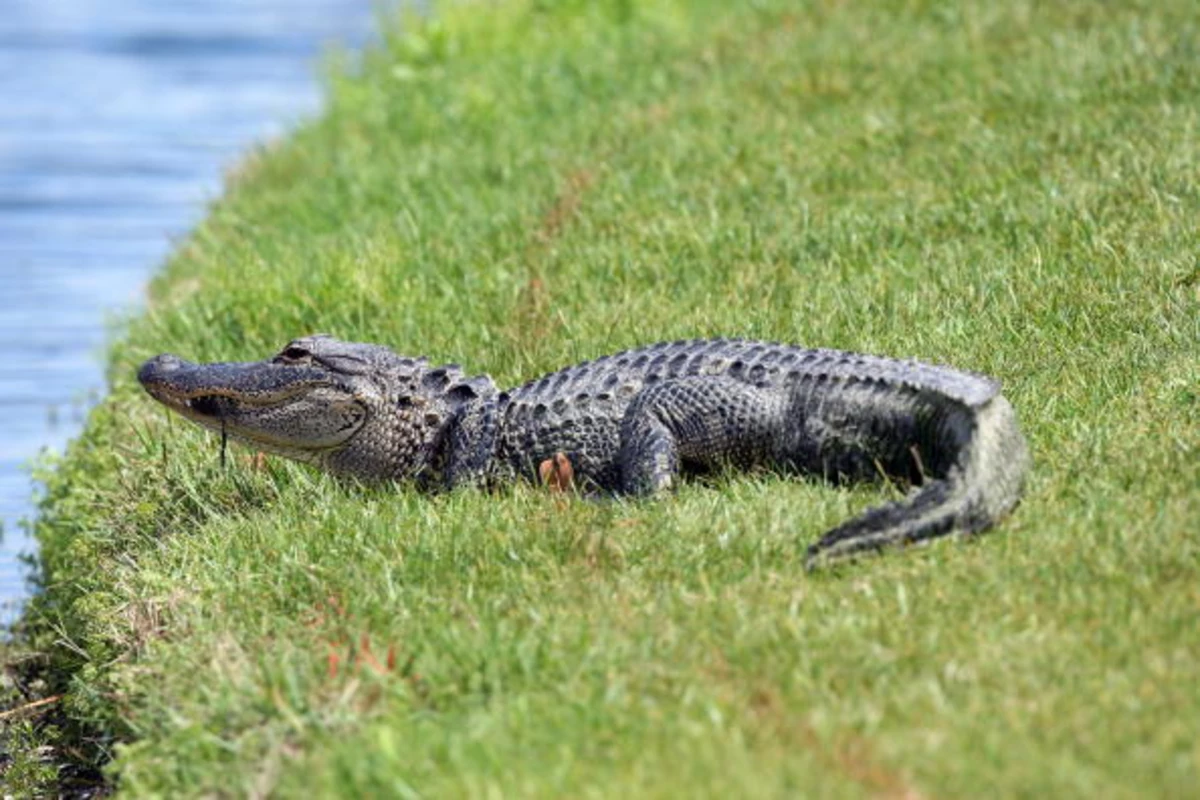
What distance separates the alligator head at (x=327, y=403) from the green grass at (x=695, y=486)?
16cm

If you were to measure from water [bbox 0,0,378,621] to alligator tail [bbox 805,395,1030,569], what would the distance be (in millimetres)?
4062

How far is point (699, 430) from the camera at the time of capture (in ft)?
21.5

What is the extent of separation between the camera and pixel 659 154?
10.5 meters

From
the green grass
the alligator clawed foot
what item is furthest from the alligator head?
the alligator clawed foot

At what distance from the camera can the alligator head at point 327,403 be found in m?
7.22

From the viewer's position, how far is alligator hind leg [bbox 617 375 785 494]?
21.3 feet

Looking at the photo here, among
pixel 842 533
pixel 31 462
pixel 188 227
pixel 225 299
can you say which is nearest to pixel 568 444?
pixel 842 533

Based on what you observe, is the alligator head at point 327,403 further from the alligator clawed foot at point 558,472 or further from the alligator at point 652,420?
the alligator clawed foot at point 558,472

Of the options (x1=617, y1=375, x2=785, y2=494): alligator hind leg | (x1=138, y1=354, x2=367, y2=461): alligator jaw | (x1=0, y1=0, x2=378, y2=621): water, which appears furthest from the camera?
(x1=0, y1=0, x2=378, y2=621): water

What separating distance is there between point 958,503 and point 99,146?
1149 cm

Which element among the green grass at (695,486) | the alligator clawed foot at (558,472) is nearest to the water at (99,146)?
the green grass at (695,486)

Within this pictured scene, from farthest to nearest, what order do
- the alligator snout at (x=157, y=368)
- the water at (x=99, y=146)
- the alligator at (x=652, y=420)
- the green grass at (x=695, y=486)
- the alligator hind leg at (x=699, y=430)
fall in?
the water at (x=99, y=146)
the alligator snout at (x=157, y=368)
the alligator hind leg at (x=699, y=430)
the alligator at (x=652, y=420)
the green grass at (x=695, y=486)

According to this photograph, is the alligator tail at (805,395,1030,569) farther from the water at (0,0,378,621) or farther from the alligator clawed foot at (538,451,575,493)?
the water at (0,0,378,621)

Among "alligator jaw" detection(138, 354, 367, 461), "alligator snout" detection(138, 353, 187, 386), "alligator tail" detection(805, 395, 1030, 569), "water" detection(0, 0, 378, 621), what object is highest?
"alligator tail" detection(805, 395, 1030, 569)
